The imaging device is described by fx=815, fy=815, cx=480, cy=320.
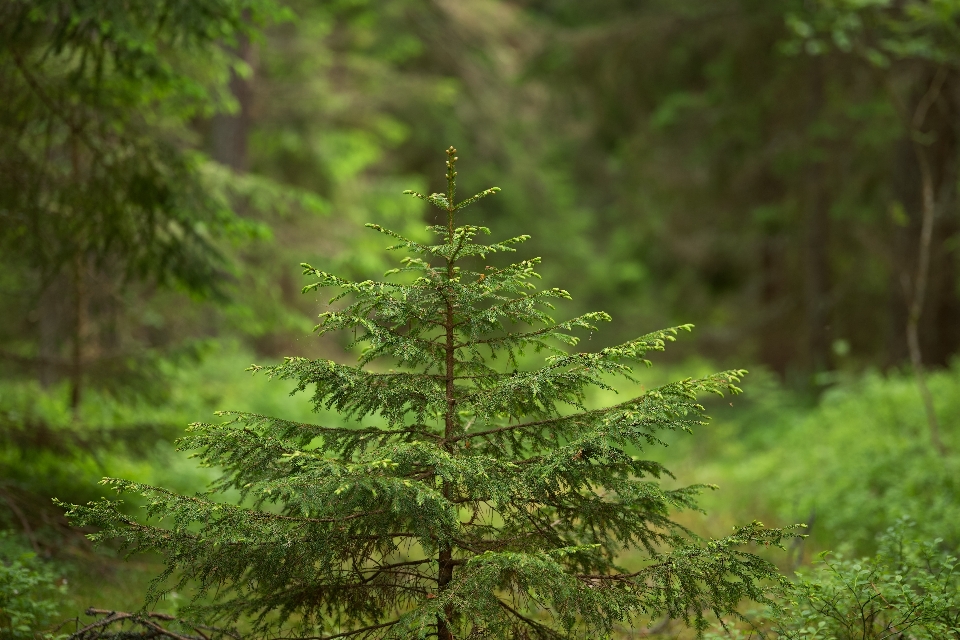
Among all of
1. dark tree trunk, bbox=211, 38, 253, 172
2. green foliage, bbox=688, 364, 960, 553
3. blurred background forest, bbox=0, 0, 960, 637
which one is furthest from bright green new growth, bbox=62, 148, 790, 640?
dark tree trunk, bbox=211, 38, 253, 172

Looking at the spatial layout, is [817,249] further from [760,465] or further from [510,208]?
[510,208]

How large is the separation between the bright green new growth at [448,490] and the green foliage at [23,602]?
1032 mm

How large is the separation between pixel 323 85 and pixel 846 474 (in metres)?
12.6

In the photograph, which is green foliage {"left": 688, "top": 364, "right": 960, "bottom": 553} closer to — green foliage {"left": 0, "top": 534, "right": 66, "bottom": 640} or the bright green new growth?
the bright green new growth

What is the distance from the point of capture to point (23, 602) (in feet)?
15.1

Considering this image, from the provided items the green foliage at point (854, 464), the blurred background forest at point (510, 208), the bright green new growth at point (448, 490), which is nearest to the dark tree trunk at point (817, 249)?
the blurred background forest at point (510, 208)

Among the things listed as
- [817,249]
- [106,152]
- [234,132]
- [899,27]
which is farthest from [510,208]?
[106,152]

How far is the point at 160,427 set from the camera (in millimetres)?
7051

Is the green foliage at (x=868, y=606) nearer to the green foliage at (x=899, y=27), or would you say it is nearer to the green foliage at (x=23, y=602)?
the green foliage at (x=23, y=602)

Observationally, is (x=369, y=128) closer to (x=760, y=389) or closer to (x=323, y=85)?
(x=323, y=85)

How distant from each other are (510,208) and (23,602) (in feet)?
63.2

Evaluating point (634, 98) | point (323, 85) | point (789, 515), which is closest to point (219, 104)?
point (789, 515)

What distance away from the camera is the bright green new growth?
12.0 feet

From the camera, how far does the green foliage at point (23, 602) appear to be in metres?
4.32
